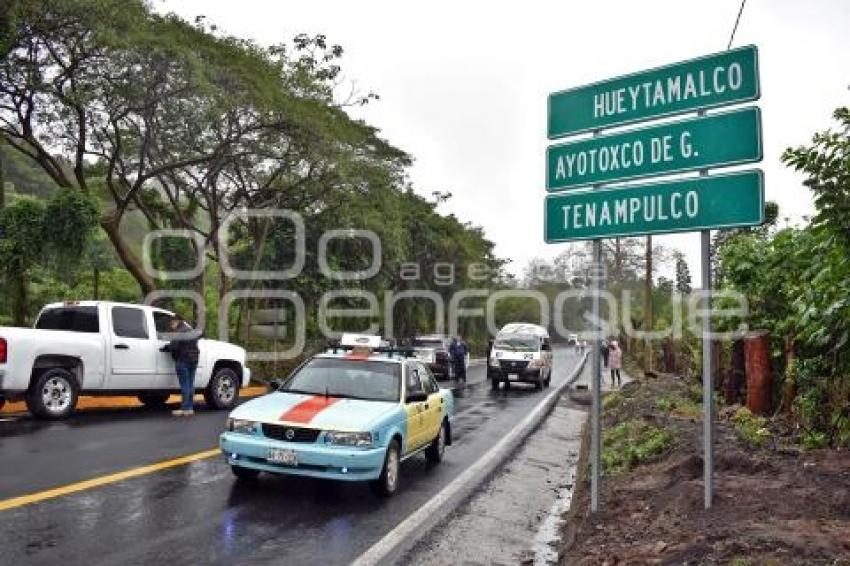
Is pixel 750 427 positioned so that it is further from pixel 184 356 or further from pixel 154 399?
pixel 154 399

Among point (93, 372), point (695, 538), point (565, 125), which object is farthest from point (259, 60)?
point (695, 538)

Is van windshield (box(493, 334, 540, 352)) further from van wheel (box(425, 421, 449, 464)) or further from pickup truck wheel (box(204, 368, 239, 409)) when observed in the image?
van wheel (box(425, 421, 449, 464))

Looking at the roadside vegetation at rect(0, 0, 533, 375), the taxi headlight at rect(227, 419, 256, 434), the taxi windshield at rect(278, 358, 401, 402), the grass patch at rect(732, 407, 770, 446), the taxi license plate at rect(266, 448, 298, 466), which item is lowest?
the grass patch at rect(732, 407, 770, 446)

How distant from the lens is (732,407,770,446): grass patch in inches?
406

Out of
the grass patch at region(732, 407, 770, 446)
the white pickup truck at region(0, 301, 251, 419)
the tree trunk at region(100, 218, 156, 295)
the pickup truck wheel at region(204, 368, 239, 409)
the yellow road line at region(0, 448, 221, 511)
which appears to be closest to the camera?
the yellow road line at region(0, 448, 221, 511)

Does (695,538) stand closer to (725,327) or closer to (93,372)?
(93,372)

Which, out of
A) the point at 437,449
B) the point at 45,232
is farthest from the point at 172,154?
the point at 437,449

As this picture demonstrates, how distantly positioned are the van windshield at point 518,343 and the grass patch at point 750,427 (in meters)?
13.2

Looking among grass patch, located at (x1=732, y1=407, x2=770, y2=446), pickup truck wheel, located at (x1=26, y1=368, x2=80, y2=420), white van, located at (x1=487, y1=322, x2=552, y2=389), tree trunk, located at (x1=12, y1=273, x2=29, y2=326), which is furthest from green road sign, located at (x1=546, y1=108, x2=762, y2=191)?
white van, located at (x1=487, y1=322, x2=552, y2=389)

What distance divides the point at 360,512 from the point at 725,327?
447 inches

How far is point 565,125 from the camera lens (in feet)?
23.0

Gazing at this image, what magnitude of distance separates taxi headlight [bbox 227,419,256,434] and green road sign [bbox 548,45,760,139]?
4223 mm

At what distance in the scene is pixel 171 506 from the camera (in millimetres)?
7121

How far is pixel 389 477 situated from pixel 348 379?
59.0 inches
